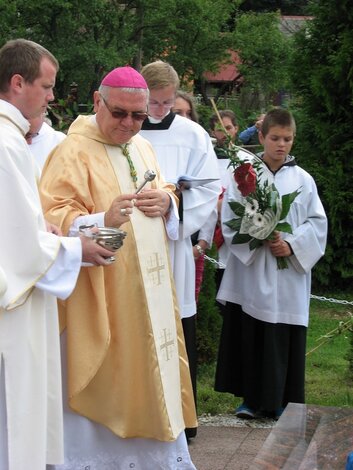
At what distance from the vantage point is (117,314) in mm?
4762

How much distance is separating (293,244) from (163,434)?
1.89 metres

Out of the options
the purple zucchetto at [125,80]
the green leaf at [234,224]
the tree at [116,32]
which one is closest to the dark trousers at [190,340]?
the green leaf at [234,224]

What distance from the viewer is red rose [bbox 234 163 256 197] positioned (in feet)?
19.0

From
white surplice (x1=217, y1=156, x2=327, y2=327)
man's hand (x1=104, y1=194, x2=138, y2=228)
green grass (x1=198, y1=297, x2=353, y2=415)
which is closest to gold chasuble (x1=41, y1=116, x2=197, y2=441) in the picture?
man's hand (x1=104, y1=194, x2=138, y2=228)

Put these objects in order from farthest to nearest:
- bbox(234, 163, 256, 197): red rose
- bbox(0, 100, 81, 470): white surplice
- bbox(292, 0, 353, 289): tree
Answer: bbox(292, 0, 353, 289): tree < bbox(234, 163, 256, 197): red rose < bbox(0, 100, 81, 470): white surplice

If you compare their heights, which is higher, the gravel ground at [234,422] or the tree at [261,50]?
the tree at [261,50]

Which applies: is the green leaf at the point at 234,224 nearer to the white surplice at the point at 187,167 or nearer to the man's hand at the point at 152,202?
the white surplice at the point at 187,167

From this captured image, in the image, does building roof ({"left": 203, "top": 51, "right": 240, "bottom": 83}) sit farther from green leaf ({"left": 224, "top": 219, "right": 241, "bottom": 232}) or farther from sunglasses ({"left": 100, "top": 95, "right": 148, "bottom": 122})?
sunglasses ({"left": 100, "top": 95, "right": 148, "bottom": 122})

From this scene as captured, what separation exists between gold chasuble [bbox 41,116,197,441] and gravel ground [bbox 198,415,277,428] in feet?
4.66

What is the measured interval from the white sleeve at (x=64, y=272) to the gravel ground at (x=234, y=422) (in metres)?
2.70

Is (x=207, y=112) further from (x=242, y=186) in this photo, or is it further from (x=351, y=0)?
(x=242, y=186)

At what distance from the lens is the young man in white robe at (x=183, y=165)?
5.53 metres

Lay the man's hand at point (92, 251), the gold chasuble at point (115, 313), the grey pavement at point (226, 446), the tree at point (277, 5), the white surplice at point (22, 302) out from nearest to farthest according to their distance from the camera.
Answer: the white surplice at point (22, 302), the man's hand at point (92, 251), the gold chasuble at point (115, 313), the grey pavement at point (226, 446), the tree at point (277, 5)

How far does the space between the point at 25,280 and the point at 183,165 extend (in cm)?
225
